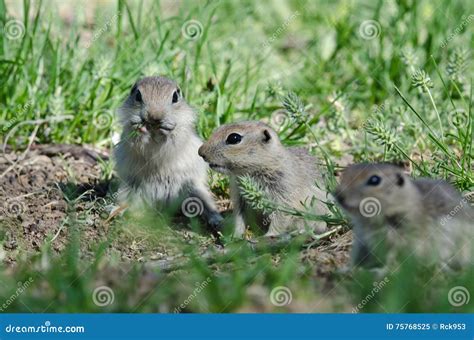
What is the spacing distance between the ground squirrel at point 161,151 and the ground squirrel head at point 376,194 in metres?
2.23

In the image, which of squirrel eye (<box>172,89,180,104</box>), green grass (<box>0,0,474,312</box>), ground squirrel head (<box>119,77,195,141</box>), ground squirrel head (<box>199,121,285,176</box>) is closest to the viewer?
green grass (<box>0,0,474,312</box>)

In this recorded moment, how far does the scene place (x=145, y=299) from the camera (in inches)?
194

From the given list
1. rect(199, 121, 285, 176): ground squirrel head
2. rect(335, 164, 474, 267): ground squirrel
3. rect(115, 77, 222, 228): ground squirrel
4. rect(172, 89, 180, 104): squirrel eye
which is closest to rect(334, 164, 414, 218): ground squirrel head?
rect(335, 164, 474, 267): ground squirrel

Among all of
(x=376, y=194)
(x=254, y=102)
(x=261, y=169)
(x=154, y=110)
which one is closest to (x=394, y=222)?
(x=376, y=194)

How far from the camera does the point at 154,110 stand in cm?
727

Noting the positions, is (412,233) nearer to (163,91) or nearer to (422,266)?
(422,266)

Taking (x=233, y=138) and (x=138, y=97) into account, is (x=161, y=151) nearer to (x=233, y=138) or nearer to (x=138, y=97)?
(x=138, y=97)

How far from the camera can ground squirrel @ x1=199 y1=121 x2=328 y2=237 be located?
686cm

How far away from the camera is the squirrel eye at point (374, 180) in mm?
5344

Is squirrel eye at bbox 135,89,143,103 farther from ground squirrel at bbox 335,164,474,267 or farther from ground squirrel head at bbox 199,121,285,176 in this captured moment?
ground squirrel at bbox 335,164,474,267

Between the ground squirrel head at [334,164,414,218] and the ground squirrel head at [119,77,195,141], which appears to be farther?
the ground squirrel head at [119,77,195,141]

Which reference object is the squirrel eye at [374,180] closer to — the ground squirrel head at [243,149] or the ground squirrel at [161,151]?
the ground squirrel head at [243,149]

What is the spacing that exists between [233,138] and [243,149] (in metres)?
0.11

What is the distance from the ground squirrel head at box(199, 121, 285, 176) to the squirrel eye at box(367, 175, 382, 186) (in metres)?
1.75
